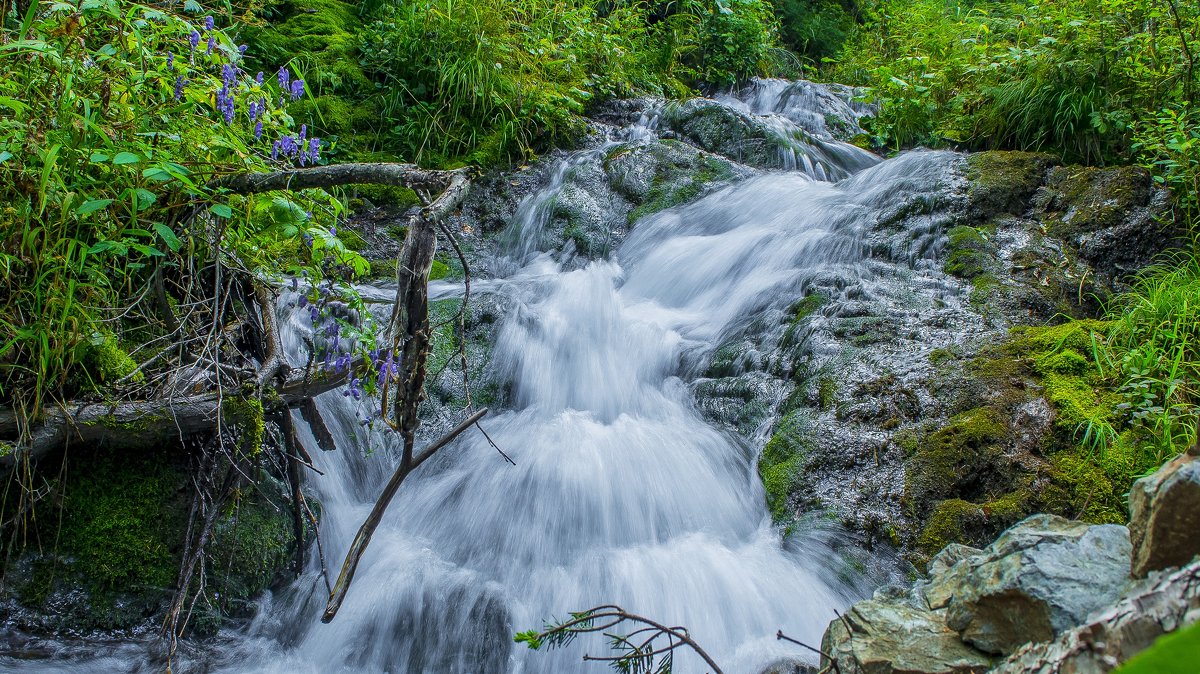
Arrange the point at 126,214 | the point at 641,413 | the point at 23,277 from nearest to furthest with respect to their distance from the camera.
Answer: the point at 23,277, the point at 126,214, the point at 641,413

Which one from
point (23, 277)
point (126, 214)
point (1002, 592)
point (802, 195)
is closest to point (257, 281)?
point (126, 214)

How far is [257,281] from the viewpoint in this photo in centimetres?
291

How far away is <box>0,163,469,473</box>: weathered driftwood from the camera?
73.1 inches

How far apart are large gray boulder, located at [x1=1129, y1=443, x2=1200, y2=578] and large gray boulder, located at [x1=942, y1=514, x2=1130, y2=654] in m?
0.19

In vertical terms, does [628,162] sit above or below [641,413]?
above

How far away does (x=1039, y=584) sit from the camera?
170cm

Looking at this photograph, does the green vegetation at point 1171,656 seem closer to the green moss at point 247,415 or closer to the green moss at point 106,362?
the green moss at point 247,415

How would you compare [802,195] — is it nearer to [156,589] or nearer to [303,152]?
[303,152]

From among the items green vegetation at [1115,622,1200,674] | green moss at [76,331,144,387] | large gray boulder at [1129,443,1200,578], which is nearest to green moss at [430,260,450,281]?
green moss at [76,331,144,387]

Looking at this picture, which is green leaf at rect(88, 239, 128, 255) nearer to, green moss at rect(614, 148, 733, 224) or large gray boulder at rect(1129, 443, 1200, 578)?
large gray boulder at rect(1129, 443, 1200, 578)

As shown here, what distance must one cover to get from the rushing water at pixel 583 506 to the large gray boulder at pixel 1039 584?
0.48 m

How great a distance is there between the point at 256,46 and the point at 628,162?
126 inches

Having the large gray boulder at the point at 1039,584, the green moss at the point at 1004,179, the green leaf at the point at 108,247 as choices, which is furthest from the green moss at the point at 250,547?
the green moss at the point at 1004,179

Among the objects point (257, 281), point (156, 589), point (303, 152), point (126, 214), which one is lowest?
point (156, 589)
